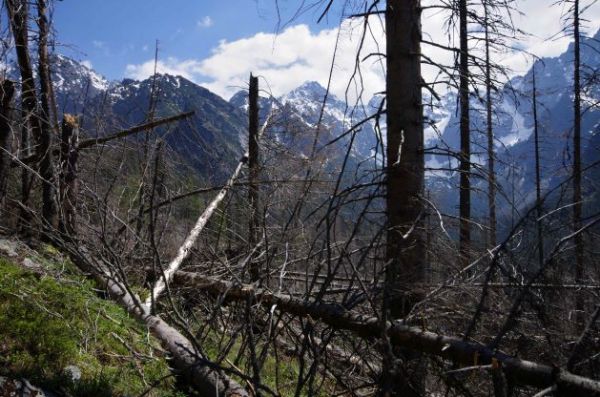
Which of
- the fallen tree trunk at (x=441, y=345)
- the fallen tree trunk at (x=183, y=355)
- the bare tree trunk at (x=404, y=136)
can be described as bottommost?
the fallen tree trunk at (x=183, y=355)

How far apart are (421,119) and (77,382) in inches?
120

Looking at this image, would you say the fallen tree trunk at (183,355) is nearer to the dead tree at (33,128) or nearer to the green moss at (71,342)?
the green moss at (71,342)

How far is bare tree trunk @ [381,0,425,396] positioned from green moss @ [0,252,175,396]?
1769mm

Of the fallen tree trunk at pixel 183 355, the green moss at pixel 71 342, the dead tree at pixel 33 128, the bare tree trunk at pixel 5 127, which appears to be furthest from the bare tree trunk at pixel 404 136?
the bare tree trunk at pixel 5 127

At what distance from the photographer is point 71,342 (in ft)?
12.4

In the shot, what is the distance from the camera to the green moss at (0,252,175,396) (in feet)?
11.2

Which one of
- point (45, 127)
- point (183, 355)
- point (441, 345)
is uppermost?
point (45, 127)

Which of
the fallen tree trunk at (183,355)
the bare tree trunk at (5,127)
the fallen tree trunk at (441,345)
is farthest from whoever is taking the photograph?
the bare tree trunk at (5,127)

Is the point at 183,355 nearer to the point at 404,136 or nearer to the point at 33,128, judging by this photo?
the point at 404,136

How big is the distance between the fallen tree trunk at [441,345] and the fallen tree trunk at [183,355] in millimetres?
657

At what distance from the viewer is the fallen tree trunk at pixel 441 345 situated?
215 centimetres

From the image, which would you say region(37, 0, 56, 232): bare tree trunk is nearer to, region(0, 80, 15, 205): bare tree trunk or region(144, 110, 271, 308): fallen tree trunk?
region(0, 80, 15, 205): bare tree trunk

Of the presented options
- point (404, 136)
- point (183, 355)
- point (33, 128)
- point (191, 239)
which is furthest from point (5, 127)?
point (404, 136)

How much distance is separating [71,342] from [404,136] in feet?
9.79
